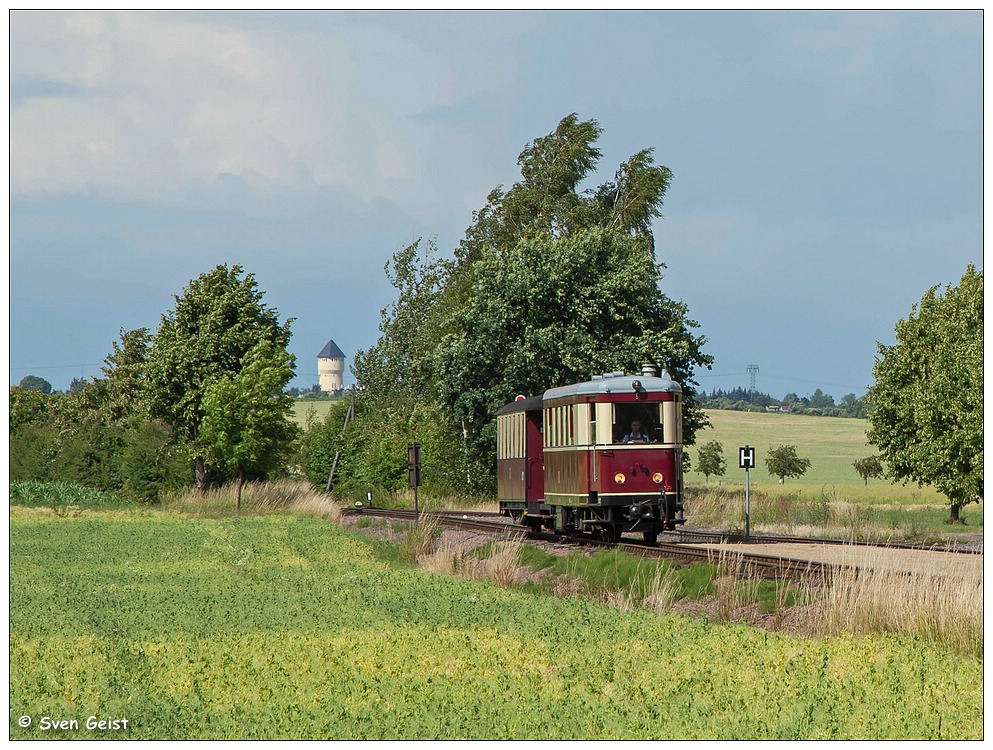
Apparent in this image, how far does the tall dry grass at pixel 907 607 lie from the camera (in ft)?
47.1

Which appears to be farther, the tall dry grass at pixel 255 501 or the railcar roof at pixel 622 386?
the tall dry grass at pixel 255 501

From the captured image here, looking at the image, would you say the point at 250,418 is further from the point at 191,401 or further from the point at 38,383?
the point at 38,383

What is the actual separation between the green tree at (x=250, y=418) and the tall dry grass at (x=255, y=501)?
34.8 inches

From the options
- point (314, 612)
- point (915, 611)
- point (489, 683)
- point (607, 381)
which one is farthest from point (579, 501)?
point (489, 683)

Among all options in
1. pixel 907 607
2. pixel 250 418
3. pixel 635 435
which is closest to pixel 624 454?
pixel 635 435

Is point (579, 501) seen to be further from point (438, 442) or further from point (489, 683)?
point (438, 442)

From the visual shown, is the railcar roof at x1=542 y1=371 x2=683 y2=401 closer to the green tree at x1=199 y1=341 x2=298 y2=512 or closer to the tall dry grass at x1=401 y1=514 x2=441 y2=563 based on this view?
the tall dry grass at x1=401 y1=514 x2=441 y2=563

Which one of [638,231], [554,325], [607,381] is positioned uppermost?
[638,231]

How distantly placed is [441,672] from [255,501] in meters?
37.4

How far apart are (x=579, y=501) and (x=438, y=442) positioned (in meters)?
29.1

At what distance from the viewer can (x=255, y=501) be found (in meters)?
49.7

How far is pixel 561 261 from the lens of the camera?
1858 inches

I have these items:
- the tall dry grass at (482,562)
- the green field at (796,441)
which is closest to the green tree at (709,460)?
the green field at (796,441)

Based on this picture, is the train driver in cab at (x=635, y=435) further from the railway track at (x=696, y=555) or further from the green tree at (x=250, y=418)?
the green tree at (x=250, y=418)
